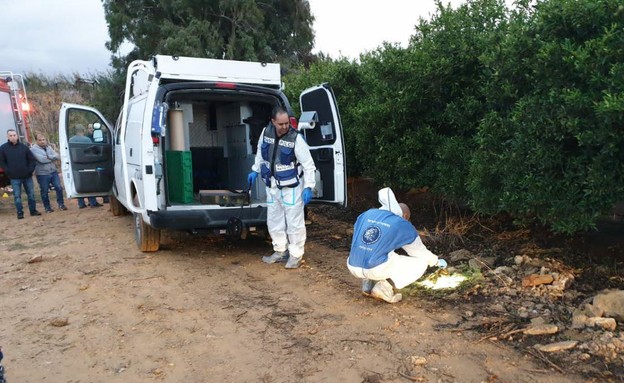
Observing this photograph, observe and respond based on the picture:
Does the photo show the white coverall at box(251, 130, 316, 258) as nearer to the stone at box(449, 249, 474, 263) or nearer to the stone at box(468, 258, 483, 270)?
the stone at box(449, 249, 474, 263)

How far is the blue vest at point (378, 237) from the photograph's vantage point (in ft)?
13.5

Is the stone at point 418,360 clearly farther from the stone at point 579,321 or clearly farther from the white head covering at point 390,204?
the white head covering at point 390,204

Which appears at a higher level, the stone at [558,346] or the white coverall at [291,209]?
the white coverall at [291,209]

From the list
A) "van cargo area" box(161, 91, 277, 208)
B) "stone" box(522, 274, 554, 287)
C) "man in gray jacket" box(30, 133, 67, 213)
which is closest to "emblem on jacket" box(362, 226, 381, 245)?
"stone" box(522, 274, 554, 287)

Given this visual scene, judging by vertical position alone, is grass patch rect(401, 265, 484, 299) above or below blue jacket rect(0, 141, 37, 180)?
below

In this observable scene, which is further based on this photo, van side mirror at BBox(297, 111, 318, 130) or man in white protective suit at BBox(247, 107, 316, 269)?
van side mirror at BBox(297, 111, 318, 130)

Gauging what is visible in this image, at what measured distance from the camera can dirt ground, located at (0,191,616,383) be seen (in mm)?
3256

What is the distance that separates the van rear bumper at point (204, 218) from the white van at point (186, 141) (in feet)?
0.04

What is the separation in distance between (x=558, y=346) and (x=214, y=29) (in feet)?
64.5

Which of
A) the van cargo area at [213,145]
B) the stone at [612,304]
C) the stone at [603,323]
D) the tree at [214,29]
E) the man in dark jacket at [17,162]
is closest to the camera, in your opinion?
the stone at [603,323]

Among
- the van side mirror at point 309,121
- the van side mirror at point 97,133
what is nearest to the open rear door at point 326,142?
the van side mirror at point 309,121

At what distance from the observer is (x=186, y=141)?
6.79m

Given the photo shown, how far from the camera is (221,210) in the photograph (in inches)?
227

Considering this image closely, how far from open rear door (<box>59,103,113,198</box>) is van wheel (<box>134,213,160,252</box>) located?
2224mm
